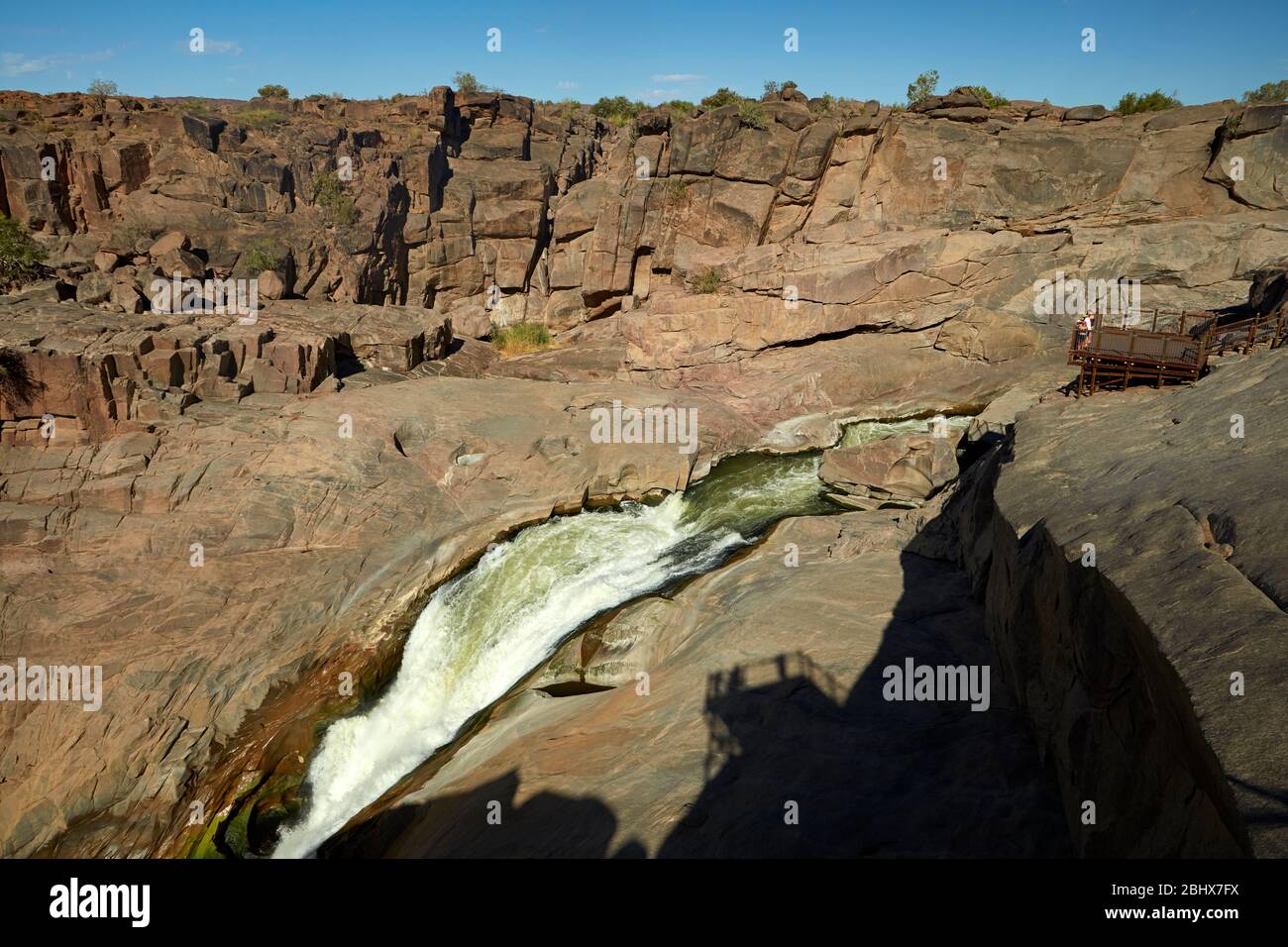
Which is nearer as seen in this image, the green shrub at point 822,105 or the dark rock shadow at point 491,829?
the dark rock shadow at point 491,829

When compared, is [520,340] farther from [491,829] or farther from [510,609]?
[491,829]

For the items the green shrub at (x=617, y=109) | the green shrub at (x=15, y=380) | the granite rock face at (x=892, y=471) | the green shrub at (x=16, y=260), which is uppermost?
the green shrub at (x=617, y=109)

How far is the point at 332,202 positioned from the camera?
107 feet

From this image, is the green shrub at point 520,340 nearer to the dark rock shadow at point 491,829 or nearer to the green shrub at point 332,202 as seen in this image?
the green shrub at point 332,202

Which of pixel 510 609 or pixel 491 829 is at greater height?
pixel 510 609

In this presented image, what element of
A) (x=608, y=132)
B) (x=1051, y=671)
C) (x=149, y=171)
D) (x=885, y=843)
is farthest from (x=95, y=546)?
(x=608, y=132)

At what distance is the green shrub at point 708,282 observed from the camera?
2998 cm

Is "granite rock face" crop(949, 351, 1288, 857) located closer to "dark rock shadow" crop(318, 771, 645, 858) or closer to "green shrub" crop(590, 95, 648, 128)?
"dark rock shadow" crop(318, 771, 645, 858)

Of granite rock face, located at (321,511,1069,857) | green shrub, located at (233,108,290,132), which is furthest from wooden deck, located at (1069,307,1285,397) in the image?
green shrub, located at (233,108,290,132)

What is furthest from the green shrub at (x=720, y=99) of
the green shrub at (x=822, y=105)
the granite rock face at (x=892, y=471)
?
the granite rock face at (x=892, y=471)

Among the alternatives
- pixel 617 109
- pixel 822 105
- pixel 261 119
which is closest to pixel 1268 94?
pixel 822 105

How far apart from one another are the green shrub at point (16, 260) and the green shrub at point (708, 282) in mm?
22378

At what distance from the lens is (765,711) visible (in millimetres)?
10703

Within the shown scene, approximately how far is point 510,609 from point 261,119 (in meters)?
30.4
